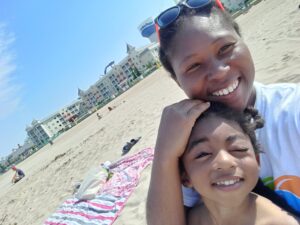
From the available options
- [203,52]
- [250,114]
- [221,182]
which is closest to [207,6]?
[203,52]

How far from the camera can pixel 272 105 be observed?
1329 mm

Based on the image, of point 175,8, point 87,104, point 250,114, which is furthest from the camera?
point 87,104

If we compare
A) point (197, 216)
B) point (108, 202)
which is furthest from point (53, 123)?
point (197, 216)

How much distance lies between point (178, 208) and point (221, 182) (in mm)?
371

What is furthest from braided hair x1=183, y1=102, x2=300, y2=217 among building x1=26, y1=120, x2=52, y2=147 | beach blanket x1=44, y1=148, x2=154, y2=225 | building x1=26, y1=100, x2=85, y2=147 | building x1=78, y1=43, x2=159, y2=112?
building x1=26, y1=120, x2=52, y2=147

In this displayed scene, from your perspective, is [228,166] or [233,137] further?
[233,137]

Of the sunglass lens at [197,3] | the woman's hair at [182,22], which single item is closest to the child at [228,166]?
the woman's hair at [182,22]

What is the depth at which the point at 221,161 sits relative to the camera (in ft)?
4.17

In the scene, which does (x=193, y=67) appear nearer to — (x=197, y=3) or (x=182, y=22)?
(x=182, y=22)

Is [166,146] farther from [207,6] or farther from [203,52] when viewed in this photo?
[207,6]

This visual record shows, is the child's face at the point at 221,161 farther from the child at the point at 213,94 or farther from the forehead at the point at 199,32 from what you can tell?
the forehead at the point at 199,32

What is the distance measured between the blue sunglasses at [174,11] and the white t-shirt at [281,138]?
1.62 feet

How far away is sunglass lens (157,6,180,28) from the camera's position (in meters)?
1.45

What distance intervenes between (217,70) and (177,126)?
1.03 feet
